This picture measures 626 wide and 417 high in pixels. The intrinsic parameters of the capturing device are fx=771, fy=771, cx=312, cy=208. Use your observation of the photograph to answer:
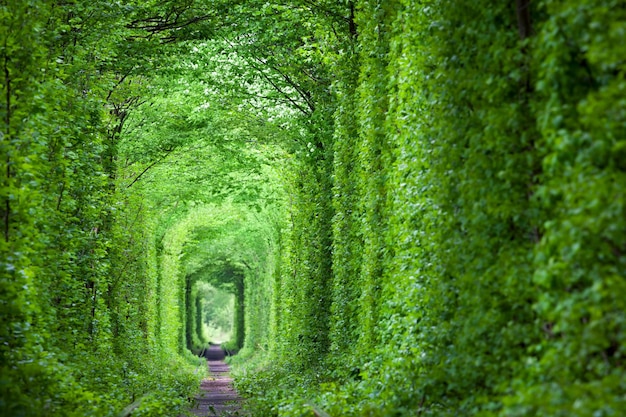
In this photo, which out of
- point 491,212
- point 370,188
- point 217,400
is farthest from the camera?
point 217,400

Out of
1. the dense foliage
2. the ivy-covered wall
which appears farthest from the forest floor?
the ivy-covered wall

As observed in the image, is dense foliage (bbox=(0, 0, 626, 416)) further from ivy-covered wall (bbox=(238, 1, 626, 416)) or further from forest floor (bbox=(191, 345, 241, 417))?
forest floor (bbox=(191, 345, 241, 417))

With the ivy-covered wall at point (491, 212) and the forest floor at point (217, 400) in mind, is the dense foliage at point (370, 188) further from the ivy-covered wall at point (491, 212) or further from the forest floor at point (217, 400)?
the forest floor at point (217, 400)

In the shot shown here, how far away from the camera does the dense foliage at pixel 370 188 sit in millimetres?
5207

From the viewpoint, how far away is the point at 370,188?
13.2m

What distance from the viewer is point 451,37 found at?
8398 mm

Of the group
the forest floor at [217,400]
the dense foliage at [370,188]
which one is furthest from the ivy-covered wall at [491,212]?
the forest floor at [217,400]

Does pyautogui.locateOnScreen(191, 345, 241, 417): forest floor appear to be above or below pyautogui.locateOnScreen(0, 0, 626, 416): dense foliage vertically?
below

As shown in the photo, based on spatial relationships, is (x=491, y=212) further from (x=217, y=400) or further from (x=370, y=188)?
(x=217, y=400)

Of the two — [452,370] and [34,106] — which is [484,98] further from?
[34,106]

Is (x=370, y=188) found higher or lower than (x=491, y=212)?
higher

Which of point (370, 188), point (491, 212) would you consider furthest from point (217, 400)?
point (491, 212)

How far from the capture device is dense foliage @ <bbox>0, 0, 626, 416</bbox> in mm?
5207

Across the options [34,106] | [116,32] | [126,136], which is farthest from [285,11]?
[34,106]
